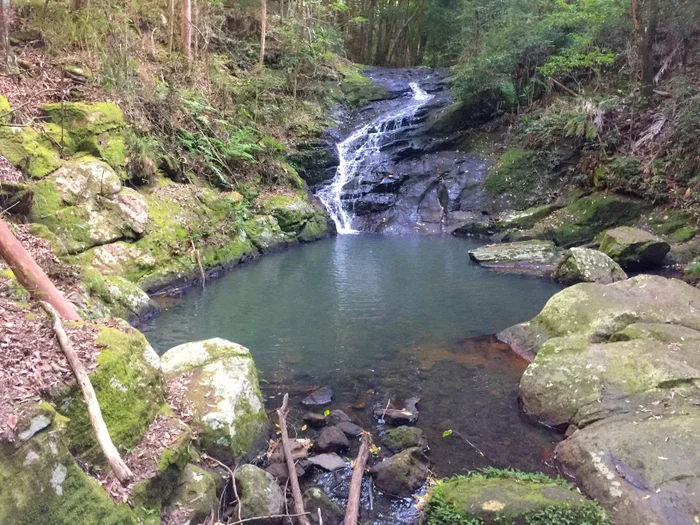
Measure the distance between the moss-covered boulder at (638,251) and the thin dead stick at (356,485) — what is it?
9.81 m

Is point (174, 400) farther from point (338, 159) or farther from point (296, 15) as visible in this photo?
point (296, 15)

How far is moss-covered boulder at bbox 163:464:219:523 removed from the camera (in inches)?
137

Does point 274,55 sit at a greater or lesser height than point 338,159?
greater

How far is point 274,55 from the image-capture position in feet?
73.1

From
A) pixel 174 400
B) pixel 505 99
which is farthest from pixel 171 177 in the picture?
pixel 505 99

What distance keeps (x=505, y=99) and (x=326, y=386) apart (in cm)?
1817

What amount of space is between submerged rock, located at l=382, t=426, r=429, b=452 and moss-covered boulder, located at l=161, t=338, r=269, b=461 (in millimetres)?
1233

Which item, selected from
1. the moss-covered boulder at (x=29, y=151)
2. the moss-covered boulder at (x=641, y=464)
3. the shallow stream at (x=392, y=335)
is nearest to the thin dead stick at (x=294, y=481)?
the shallow stream at (x=392, y=335)

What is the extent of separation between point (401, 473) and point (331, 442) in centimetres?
85

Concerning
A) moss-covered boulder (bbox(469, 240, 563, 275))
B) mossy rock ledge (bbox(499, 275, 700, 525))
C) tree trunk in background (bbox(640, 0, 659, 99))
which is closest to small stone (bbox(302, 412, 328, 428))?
mossy rock ledge (bbox(499, 275, 700, 525))

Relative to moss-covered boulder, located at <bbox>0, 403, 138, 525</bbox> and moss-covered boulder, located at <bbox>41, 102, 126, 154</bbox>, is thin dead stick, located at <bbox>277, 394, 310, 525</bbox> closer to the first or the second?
moss-covered boulder, located at <bbox>0, 403, 138, 525</bbox>

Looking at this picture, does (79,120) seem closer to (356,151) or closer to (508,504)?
(508,504)

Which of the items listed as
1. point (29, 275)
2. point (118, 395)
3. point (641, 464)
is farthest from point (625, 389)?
point (29, 275)

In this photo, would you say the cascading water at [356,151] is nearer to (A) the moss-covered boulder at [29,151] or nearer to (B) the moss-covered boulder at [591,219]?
(B) the moss-covered boulder at [591,219]
